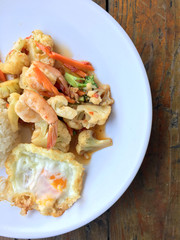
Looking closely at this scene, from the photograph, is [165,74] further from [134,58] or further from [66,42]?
[66,42]

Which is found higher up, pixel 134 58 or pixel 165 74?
pixel 134 58

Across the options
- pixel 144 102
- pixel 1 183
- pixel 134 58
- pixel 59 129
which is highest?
pixel 134 58

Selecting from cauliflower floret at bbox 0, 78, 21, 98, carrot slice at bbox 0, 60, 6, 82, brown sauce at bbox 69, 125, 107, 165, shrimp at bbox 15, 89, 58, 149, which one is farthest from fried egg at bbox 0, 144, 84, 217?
carrot slice at bbox 0, 60, 6, 82

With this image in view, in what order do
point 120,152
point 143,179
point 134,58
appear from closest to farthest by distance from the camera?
point 134,58 → point 120,152 → point 143,179

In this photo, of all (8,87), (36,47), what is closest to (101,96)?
(36,47)

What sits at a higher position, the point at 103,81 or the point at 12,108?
the point at 103,81

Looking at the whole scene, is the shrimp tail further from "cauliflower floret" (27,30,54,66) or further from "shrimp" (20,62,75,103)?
"cauliflower floret" (27,30,54,66)

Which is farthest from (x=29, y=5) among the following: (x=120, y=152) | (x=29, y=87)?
(x=120, y=152)

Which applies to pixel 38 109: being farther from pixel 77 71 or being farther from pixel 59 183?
pixel 59 183
